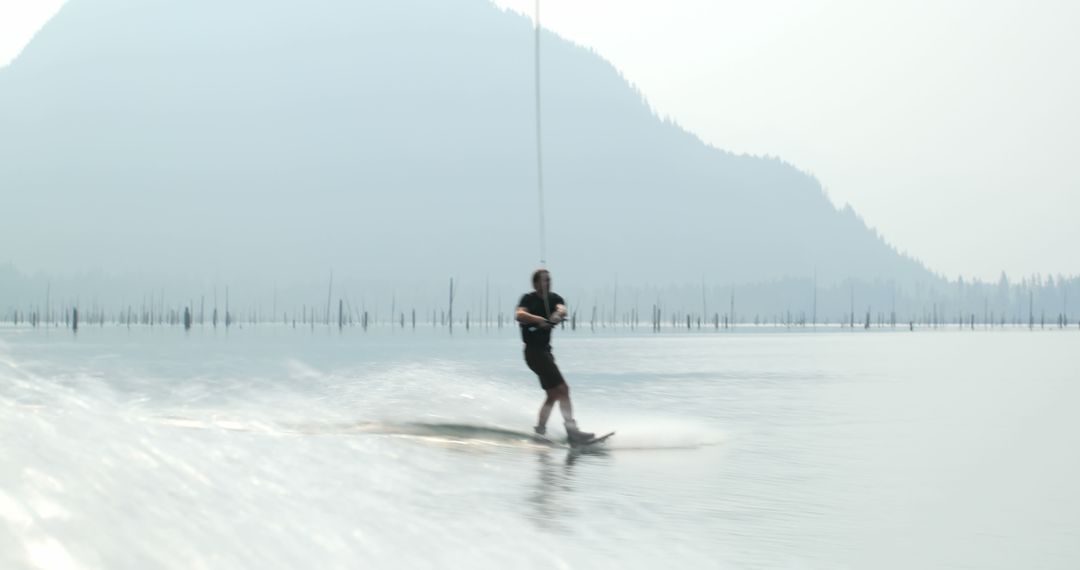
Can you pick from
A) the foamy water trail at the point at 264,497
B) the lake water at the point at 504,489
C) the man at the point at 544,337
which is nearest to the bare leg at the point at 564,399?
the man at the point at 544,337

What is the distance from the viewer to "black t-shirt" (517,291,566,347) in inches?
627

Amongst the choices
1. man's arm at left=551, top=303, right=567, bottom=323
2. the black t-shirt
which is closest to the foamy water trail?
the black t-shirt

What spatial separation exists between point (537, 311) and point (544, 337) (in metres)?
0.48

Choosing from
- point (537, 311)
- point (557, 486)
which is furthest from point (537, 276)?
point (557, 486)

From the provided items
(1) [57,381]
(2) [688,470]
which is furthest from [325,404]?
(1) [57,381]

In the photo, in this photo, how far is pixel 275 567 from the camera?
274 inches

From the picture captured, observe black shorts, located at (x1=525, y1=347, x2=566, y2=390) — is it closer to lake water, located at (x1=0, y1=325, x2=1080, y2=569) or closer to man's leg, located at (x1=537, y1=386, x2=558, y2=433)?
man's leg, located at (x1=537, y1=386, x2=558, y2=433)

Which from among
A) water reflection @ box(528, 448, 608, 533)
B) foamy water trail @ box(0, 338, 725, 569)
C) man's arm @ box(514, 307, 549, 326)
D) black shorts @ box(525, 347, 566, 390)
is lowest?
water reflection @ box(528, 448, 608, 533)

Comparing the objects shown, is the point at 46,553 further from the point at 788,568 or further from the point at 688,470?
the point at 688,470

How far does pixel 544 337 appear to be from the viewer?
1625cm

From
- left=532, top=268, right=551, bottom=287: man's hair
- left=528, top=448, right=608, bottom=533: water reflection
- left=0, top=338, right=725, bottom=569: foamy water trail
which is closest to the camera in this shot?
left=0, top=338, right=725, bottom=569: foamy water trail

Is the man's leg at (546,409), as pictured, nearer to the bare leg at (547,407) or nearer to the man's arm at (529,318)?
the bare leg at (547,407)

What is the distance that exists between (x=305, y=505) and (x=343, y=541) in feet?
5.18

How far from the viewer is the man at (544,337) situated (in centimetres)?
1585
